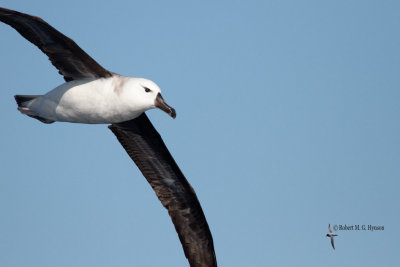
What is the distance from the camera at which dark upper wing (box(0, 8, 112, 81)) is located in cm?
1021

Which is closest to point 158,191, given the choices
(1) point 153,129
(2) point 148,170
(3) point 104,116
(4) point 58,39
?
(2) point 148,170

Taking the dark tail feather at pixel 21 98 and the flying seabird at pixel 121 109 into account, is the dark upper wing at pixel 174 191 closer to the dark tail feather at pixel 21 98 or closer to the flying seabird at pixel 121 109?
the flying seabird at pixel 121 109

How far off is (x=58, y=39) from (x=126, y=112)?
5.56 feet

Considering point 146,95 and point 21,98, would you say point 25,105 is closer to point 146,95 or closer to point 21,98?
point 21,98

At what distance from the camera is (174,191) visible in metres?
13.0

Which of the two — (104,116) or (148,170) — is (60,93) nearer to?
(104,116)

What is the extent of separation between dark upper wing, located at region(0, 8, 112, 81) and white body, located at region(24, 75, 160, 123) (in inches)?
6.9

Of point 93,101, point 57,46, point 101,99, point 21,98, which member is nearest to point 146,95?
point 101,99

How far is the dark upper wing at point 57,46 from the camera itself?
33.5 feet

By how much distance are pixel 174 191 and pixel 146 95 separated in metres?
3.22

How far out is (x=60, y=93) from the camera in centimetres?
1107

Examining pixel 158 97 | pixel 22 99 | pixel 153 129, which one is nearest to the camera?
pixel 158 97

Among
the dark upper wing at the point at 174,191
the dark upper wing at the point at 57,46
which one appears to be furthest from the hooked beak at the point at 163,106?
the dark upper wing at the point at 174,191

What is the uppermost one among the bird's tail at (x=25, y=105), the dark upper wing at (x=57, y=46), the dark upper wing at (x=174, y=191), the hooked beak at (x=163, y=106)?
the dark upper wing at (x=57, y=46)
